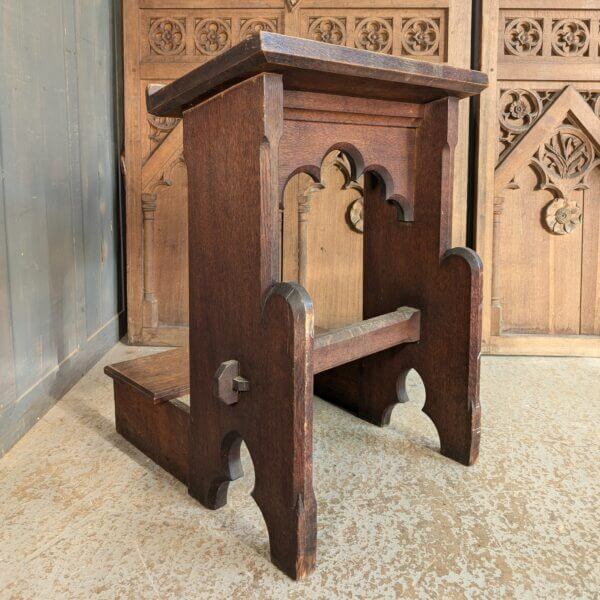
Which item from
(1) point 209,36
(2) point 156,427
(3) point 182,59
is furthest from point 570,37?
(2) point 156,427

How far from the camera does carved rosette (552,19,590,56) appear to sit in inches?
90.9

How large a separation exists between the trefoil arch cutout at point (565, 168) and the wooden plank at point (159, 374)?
5.52 ft

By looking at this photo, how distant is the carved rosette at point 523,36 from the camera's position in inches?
91.4

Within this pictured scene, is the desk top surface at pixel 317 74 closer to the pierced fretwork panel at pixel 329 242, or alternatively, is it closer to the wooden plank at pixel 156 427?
the wooden plank at pixel 156 427

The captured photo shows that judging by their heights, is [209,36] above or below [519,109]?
above

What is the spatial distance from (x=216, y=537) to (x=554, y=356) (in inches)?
71.4

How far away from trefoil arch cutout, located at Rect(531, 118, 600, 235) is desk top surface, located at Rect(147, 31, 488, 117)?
48.1 inches

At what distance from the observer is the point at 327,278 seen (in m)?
2.53

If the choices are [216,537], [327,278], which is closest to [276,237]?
[216,537]

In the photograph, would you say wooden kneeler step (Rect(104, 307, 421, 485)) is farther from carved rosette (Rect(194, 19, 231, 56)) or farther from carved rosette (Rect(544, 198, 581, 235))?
carved rosette (Rect(194, 19, 231, 56))

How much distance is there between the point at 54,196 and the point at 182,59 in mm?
965

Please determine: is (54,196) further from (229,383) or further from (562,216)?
(562,216)

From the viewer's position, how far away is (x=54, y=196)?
1.82 m

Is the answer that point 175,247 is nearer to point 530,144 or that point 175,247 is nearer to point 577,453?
point 530,144
